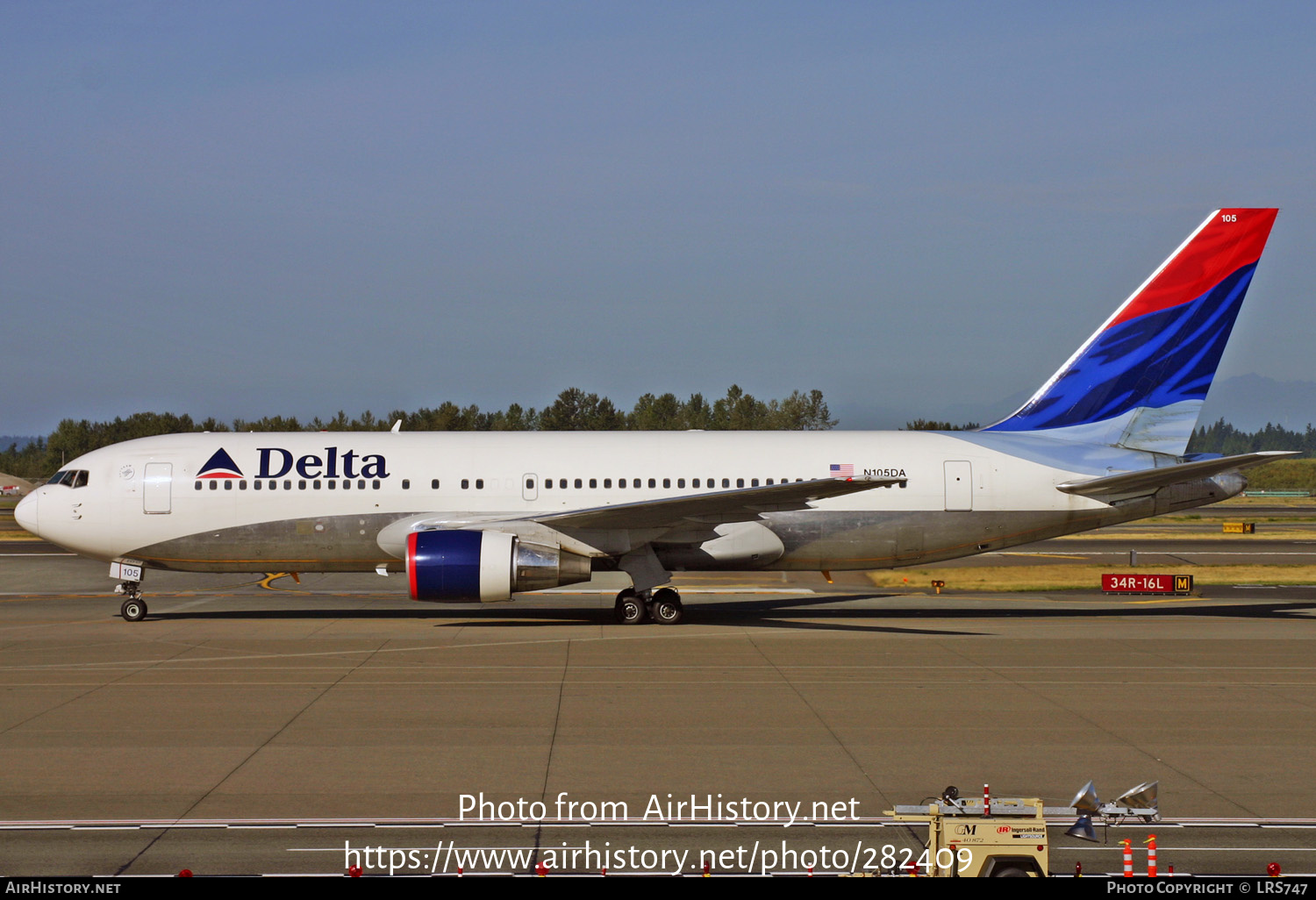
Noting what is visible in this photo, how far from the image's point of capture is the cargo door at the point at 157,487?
2509 centimetres

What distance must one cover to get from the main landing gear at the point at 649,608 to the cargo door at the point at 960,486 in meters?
6.94

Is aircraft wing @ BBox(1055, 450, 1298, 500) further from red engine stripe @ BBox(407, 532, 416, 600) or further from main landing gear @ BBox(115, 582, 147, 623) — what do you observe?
main landing gear @ BBox(115, 582, 147, 623)

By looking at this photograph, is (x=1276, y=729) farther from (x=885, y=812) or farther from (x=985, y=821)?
(x=985, y=821)

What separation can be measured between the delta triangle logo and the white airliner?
0.15 feet

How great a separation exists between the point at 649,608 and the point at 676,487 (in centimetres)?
290

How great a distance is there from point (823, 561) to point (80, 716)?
16.1m

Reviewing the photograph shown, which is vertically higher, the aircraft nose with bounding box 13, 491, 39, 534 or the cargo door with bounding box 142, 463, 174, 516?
the cargo door with bounding box 142, 463, 174, 516

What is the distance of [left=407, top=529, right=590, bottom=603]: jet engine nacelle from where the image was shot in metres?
22.3

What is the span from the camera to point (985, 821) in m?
7.19

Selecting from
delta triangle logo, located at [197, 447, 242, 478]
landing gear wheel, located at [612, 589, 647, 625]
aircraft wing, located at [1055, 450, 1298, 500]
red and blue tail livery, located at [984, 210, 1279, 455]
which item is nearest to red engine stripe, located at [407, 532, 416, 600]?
landing gear wheel, located at [612, 589, 647, 625]

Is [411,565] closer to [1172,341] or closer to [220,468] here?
[220,468]

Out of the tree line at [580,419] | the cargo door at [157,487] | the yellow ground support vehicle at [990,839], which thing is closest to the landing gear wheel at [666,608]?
the cargo door at [157,487]

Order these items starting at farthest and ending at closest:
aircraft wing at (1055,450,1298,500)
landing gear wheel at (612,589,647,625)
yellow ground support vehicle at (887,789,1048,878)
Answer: landing gear wheel at (612,589,647,625) → aircraft wing at (1055,450,1298,500) → yellow ground support vehicle at (887,789,1048,878)

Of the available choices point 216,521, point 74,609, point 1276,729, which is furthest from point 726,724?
point 74,609
